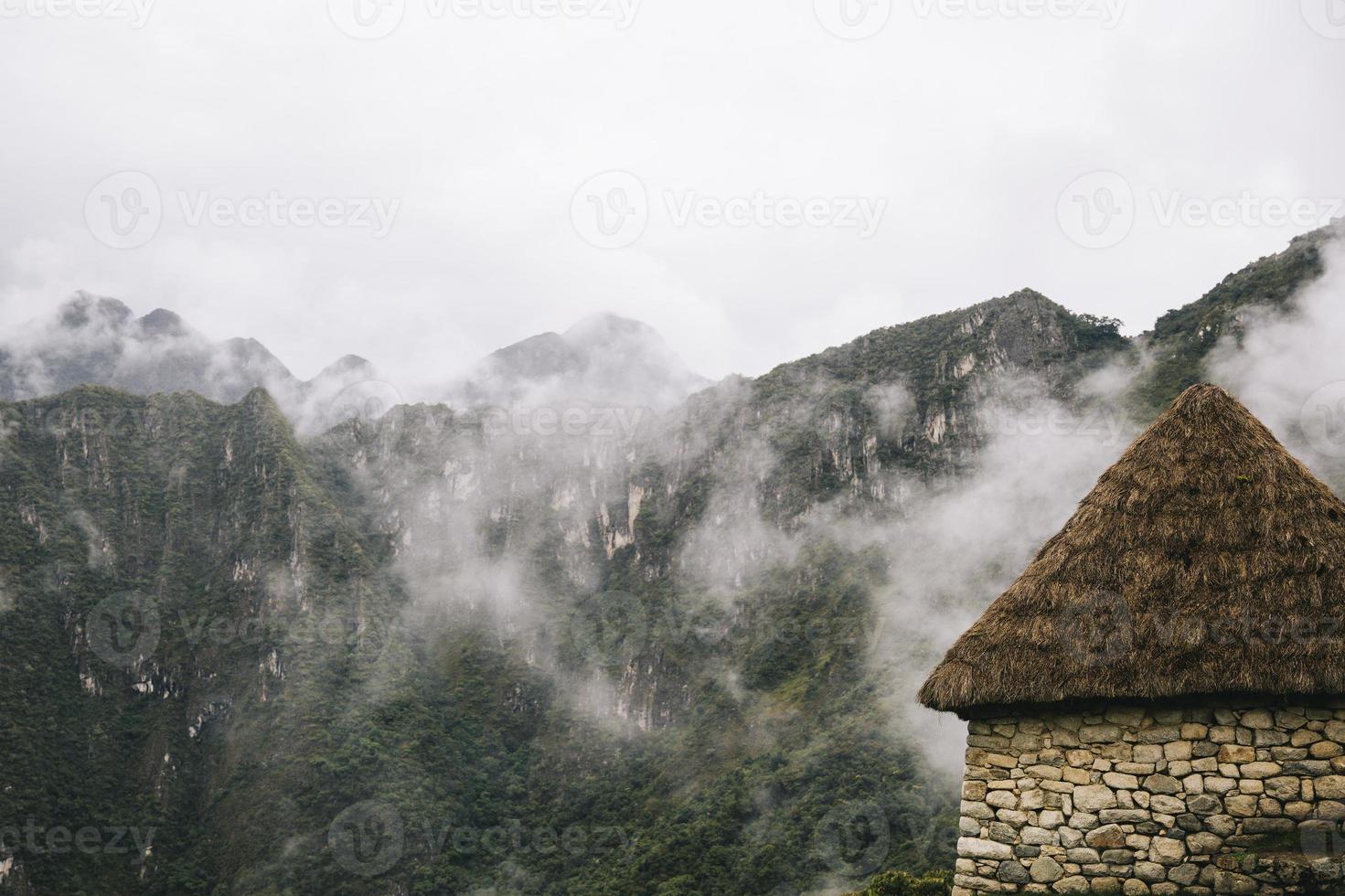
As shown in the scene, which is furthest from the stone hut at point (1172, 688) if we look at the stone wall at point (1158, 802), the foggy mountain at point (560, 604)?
the foggy mountain at point (560, 604)

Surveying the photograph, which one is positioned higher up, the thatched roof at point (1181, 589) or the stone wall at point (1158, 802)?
the thatched roof at point (1181, 589)

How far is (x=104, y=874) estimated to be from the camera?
271ft

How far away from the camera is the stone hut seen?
5645 mm

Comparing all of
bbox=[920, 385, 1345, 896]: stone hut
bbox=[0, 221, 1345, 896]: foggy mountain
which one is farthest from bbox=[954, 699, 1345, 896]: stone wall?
bbox=[0, 221, 1345, 896]: foggy mountain

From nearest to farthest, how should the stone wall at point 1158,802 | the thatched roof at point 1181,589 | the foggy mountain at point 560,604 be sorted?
the stone wall at point 1158,802 → the thatched roof at point 1181,589 → the foggy mountain at point 560,604

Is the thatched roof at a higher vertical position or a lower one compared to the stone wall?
higher

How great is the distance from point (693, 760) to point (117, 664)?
2935 inches

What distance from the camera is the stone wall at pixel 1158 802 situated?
5566mm

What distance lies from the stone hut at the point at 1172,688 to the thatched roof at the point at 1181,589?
0.04ft

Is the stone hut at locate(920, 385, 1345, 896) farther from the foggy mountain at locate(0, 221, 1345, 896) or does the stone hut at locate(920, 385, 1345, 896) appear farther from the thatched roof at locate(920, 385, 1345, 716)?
the foggy mountain at locate(0, 221, 1345, 896)

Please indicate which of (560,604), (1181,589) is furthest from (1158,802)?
(560,604)

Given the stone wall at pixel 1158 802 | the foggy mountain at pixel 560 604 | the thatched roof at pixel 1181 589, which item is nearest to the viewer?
the stone wall at pixel 1158 802

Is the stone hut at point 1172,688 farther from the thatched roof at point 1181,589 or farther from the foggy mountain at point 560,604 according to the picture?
the foggy mountain at point 560,604

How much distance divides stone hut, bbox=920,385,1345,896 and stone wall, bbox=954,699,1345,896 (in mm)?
11
